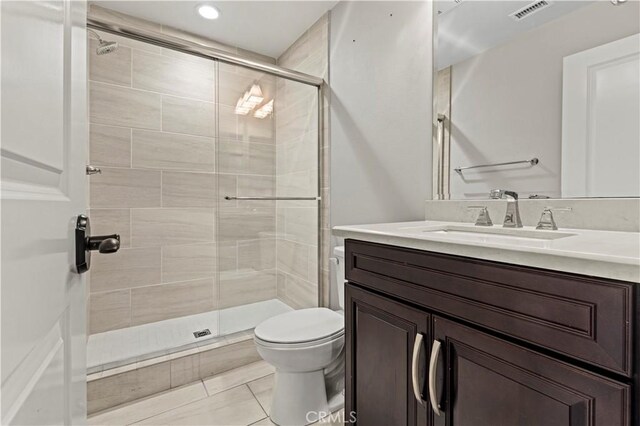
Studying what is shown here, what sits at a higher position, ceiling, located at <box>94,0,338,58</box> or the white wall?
ceiling, located at <box>94,0,338,58</box>

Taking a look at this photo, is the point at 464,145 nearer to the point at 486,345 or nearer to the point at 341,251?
the point at 341,251

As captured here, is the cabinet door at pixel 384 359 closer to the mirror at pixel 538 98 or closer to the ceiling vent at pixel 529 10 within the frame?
the mirror at pixel 538 98

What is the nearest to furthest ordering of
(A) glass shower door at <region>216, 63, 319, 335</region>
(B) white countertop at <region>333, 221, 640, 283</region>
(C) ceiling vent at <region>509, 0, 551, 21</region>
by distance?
(B) white countertop at <region>333, 221, 640, 283</region>, (C) ceiling vent at <region>509, 0, 551, 21</region>, (A) glass shower door at <region>216, 63, 319, 335</region>

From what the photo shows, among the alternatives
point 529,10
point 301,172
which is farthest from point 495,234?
point 301,172

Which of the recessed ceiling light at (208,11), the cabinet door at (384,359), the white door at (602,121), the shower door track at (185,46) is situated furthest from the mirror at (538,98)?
the recessed ceiling light at (208,11)

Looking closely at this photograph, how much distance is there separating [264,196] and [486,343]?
6.45 feet

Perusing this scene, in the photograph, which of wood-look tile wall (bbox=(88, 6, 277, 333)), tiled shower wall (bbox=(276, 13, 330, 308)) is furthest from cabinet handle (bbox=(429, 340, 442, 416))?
wood-look tile wall (bbox=(88, 6, 277, 333))

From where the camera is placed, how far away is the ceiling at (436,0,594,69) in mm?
1115

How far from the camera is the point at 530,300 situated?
2.03 ft

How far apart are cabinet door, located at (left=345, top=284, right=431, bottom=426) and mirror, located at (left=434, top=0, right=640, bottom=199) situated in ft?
2.27

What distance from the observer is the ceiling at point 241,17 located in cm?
196

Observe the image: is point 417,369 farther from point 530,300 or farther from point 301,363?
point 301,363

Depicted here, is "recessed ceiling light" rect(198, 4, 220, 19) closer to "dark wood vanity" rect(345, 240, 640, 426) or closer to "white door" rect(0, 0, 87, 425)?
"white door" rect(0, 0, 87, 425)

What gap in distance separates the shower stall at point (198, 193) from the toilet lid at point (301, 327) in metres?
0.55
